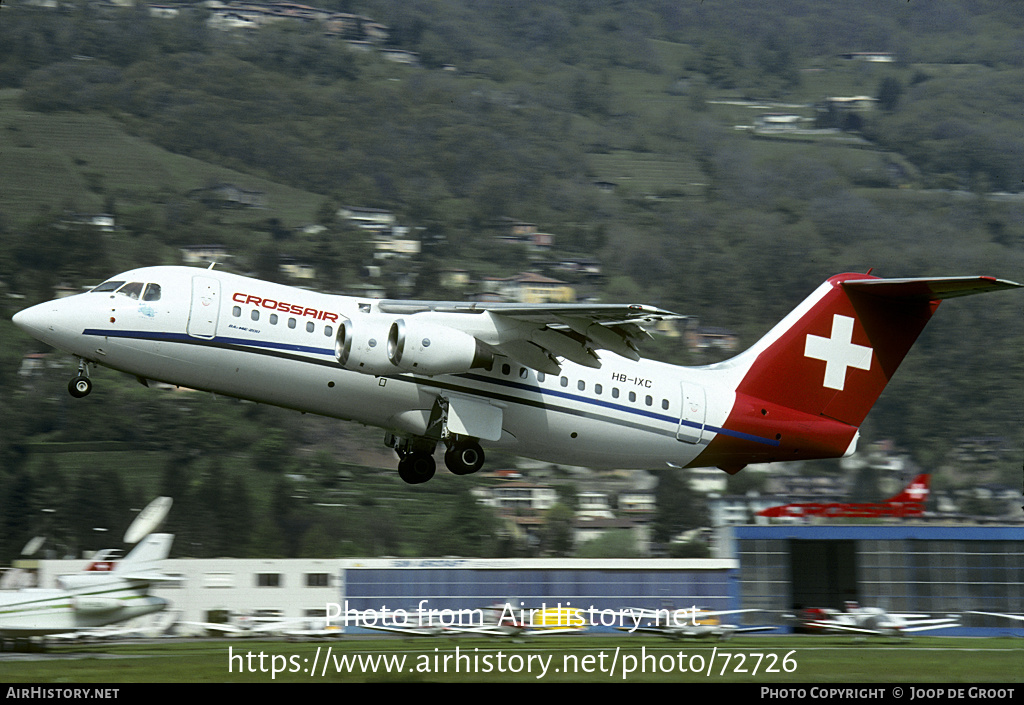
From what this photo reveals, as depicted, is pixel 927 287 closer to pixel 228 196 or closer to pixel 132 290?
pixel 132 290

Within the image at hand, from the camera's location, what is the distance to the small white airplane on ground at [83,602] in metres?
25.6

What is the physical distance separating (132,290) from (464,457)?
693 centimetres

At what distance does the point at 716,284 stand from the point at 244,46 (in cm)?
9498

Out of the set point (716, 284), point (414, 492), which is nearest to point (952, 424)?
point (716, 284)

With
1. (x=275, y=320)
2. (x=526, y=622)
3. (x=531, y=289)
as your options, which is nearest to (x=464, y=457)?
(x=275, y=320)

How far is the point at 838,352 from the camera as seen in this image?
85.0 feet

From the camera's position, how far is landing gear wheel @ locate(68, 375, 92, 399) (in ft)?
70.7

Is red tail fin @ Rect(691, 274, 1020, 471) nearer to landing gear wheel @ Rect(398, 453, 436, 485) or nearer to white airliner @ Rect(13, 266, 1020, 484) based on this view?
white airliner @ Rect(13, 266, 1020, 484)

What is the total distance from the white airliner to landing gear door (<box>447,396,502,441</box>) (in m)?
0.03

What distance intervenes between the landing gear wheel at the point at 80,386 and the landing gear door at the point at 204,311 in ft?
8.23

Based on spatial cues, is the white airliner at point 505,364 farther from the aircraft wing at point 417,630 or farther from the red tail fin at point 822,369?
the aircraft wing at point 417,630

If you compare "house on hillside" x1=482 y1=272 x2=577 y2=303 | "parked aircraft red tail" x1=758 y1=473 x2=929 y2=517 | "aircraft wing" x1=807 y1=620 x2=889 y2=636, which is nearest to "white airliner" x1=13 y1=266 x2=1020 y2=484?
"aircraft wing" x1=807 y1=620 x2=889 y2=636
